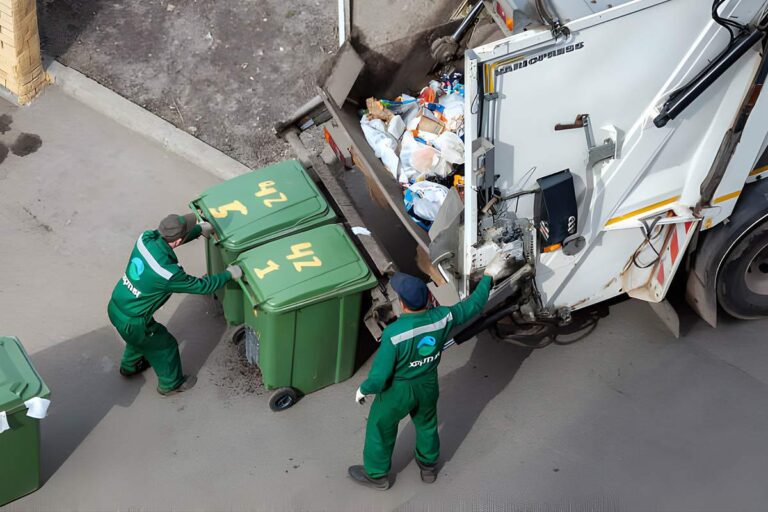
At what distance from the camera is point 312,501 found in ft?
15.4

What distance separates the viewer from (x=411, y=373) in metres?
4.34

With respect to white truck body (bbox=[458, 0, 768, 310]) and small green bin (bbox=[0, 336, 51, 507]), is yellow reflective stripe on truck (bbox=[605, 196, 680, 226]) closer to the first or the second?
white truck body (bbox=[458, 0, 768, 310])

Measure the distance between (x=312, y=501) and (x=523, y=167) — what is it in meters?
2.03

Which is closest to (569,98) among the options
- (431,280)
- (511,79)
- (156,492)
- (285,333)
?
(511,79)

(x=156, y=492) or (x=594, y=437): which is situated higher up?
(x=156, y=492)

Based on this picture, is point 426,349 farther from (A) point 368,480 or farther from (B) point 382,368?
(A) point 368,480

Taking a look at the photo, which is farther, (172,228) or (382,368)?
(172,228)

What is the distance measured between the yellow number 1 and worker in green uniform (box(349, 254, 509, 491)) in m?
1.19

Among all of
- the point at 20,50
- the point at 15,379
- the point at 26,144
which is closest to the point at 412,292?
the point at 15,379

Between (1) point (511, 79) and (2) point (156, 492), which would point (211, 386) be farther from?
(1) point (511, 79)

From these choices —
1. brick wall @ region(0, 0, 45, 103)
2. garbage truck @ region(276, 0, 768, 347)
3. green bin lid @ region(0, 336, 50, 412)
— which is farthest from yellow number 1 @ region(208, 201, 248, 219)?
brick wall @ region(0, 0, 45, 103)

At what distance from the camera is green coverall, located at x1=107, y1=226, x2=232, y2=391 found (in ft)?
15.5

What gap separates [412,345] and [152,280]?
1.46m

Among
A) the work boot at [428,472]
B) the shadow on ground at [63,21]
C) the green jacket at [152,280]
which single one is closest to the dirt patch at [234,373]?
the green jacket at [152,280]
